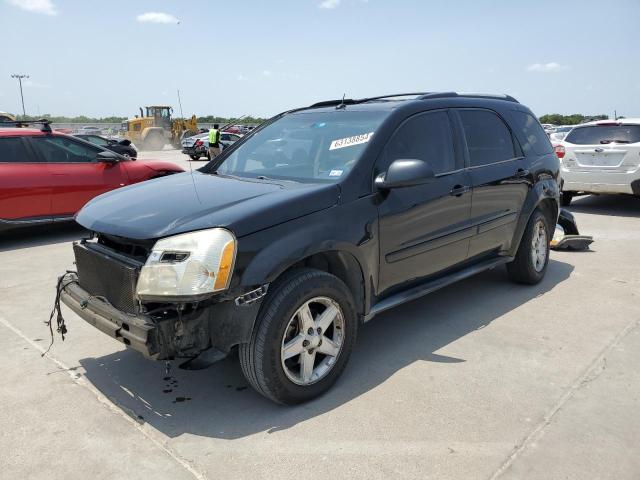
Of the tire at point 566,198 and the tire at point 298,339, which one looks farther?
the tire at point 566,198

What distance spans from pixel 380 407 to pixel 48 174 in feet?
20.1

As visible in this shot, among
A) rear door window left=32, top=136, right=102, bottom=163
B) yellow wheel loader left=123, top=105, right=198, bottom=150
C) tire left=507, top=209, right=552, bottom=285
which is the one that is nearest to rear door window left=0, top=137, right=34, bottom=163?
rear door window left=32, top=136, right=102, bottom=163

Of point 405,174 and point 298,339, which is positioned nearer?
point 298,339

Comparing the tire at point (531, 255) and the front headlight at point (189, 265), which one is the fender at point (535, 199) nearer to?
the tire at point (531, 255)

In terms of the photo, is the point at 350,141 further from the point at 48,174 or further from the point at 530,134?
the point at 48,174

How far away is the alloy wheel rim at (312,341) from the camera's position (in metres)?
2.97

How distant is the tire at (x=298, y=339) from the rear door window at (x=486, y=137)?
1.92 metres

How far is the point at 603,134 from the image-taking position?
364 inches

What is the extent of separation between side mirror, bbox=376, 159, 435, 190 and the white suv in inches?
268

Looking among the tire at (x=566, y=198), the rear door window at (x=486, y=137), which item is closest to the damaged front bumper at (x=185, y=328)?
the rear door window at (x=486, y=137)

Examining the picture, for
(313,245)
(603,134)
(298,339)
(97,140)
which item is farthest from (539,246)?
(97,140)

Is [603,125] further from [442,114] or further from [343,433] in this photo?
[343,433]

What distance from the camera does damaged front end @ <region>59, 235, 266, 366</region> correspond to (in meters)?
2.64

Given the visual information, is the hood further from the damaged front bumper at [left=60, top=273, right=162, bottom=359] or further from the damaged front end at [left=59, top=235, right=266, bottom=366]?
the damaged front bumper at [left=60, top=273, right=162, bottom=359]
